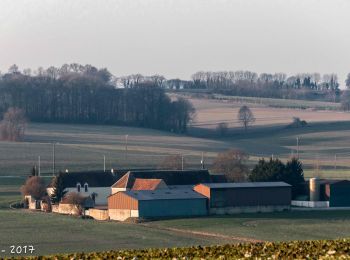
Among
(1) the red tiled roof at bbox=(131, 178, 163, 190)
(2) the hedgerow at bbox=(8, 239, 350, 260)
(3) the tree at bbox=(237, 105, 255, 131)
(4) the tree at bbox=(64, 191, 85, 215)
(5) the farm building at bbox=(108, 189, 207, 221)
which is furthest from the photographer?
(3) the tree at bbox=(237, 105, 255, 131)

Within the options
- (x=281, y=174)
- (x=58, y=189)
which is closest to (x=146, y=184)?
(x=58, y=189)

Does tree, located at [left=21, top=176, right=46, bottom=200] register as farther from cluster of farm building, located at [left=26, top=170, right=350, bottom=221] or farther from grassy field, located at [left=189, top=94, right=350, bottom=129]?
grassy field, located at [left=189, top=94, right=350, bottom=129]

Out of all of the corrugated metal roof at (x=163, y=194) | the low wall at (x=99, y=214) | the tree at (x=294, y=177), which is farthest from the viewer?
the tree at (x=294, y=177)

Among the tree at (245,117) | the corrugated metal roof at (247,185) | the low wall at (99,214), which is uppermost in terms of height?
the tree at (245,117)

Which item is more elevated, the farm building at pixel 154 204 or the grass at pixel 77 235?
the farm building at pixel 154 204

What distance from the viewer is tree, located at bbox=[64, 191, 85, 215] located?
64875 mm

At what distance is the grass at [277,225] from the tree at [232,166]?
14.0m

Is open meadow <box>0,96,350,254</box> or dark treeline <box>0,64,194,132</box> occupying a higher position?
dark treeline <box>0,64,194,132</box>

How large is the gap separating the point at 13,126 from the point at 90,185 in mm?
44258

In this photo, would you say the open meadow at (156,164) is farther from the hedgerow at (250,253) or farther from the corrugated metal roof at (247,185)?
the hedgerow at (250,253)

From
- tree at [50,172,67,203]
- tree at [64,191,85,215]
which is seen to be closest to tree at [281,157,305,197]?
tree at [64,191,85,215]

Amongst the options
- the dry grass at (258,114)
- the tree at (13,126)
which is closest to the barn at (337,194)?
the tree at (13,126)

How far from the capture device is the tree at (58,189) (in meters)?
69.6

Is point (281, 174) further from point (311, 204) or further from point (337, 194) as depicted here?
point (337, 194)
